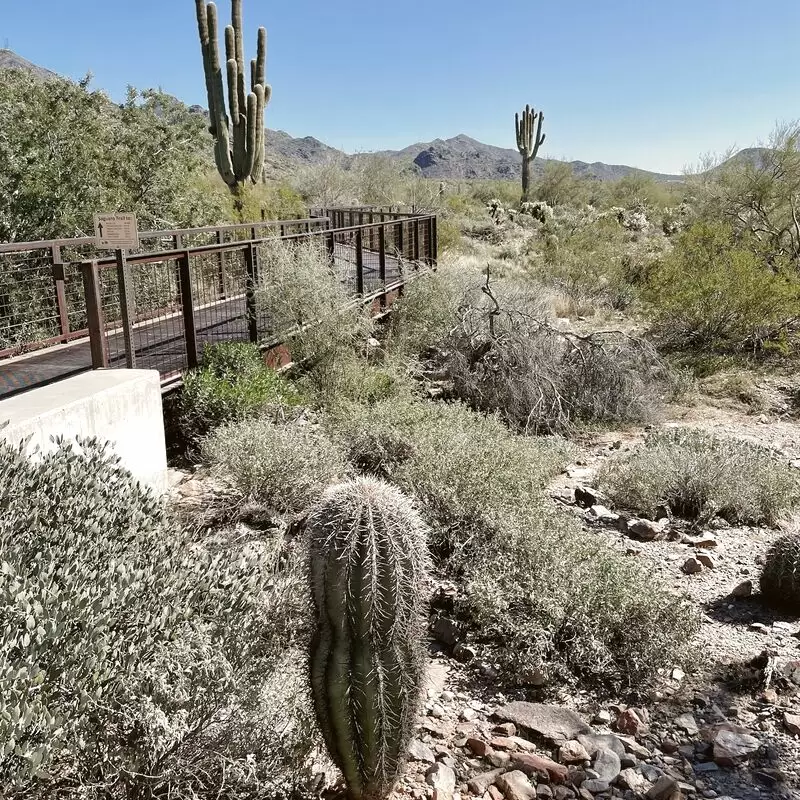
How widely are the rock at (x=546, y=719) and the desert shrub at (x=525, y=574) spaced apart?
0.26 metres

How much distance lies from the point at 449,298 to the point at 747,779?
943cm

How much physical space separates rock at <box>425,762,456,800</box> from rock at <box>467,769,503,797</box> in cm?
8

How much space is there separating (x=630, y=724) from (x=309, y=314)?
631 centimetres

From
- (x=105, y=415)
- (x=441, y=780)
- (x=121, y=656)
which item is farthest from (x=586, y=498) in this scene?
(x=121, y=656)

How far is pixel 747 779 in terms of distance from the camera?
11.7ft

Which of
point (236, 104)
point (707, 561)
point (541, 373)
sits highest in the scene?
point (236, 104)

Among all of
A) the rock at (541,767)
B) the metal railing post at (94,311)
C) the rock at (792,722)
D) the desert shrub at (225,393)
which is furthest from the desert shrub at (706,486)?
the metal railing post at (94,311)

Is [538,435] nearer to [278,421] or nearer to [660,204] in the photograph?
[278,421]

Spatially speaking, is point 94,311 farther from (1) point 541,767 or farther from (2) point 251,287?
(1) point 541,767

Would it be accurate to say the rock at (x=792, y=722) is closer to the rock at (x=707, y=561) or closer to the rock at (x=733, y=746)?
the rock at (x=733, y=746)

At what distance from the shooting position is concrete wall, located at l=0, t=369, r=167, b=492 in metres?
4.89

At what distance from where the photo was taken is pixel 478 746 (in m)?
3.72

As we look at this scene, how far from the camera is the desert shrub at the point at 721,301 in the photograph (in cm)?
1290

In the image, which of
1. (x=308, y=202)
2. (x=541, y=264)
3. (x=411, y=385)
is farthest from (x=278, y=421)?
(x=308, y=202)
